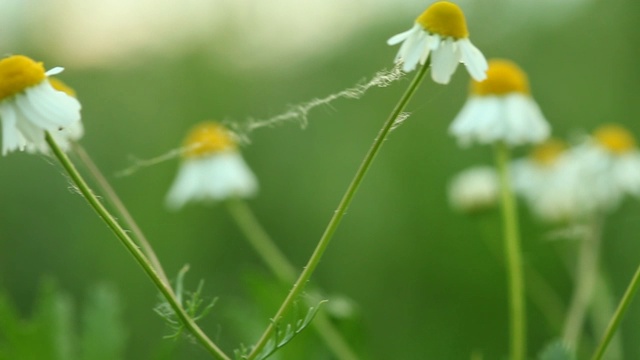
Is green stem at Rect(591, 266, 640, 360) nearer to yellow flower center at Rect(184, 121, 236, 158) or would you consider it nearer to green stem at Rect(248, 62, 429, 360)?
green stem at Rect(248, 62, 429, 360)

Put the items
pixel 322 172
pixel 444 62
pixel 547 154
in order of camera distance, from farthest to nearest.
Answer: pixel 322 172 → pixel 547 154 → pixel 444 62

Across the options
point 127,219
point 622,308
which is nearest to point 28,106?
point 127,219

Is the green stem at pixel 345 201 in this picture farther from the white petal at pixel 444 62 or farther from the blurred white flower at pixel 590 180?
the blurred white flower at pixel 590 180

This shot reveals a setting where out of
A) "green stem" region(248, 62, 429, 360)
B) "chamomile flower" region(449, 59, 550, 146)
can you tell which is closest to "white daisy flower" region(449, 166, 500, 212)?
"chamomile flower" region(449, 59, 550, 146)

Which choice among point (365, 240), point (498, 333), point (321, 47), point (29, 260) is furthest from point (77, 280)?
point (321, 47)

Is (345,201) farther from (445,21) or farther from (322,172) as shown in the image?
(322,172)

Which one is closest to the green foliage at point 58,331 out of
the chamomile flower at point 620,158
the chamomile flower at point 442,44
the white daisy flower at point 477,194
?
the chamomile flower at point 442,44
